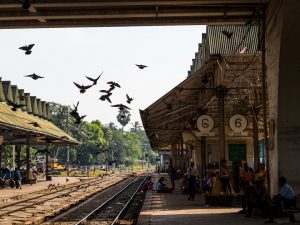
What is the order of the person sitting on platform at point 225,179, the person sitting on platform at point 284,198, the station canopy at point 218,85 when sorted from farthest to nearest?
the person sitting on platform at point 225,179, the station canopy at point 218,85, the person sitting on platform at point 284,198

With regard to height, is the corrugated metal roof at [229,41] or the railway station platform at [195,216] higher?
the corrugated metal roof at [229,41]

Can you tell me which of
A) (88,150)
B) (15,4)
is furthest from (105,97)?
(88,150)

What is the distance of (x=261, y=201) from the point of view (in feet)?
49.0

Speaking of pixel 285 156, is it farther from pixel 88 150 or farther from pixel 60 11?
pixel 88 150

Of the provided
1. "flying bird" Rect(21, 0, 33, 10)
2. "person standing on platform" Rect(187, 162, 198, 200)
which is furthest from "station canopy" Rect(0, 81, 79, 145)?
"flying bird" Rect(21, 0, 33, 10)

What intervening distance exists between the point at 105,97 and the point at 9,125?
13.1m

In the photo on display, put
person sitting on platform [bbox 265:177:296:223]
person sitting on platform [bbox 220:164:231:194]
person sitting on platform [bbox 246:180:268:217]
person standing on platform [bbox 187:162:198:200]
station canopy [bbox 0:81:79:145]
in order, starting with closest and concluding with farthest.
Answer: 1. person sitting on platform [bbox 265:177:296:223]
2. person sitting on platform [bbox 246:180:268:217]
3. person sitting on platform [bbox 220:164:231:194]
4. person standing on platform [bbox 187:162:198:200]
5. station canopy [bbox 0:81:79:145]

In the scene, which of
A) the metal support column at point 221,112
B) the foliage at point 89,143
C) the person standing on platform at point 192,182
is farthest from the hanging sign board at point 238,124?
the foliage at point 89,143

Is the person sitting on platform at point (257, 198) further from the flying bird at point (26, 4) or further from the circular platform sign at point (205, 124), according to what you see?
the flying bird at point (26, 4)

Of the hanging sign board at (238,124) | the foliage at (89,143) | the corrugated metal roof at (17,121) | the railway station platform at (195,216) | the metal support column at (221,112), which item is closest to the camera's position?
the railway station platform at (195,216)

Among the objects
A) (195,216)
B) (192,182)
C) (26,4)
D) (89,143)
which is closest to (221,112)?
(192,182)

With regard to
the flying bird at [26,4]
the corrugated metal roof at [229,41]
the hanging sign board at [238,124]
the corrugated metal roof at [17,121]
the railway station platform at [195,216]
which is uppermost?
the corrugated metal roof at [229,41]

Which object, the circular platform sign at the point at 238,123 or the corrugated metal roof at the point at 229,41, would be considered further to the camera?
the corrugated metal roof at the point at 229,41

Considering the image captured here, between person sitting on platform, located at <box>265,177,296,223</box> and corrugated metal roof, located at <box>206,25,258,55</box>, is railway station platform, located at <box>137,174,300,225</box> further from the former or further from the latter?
corrugated metal roof, located at <box>206,25,258,55</box>
